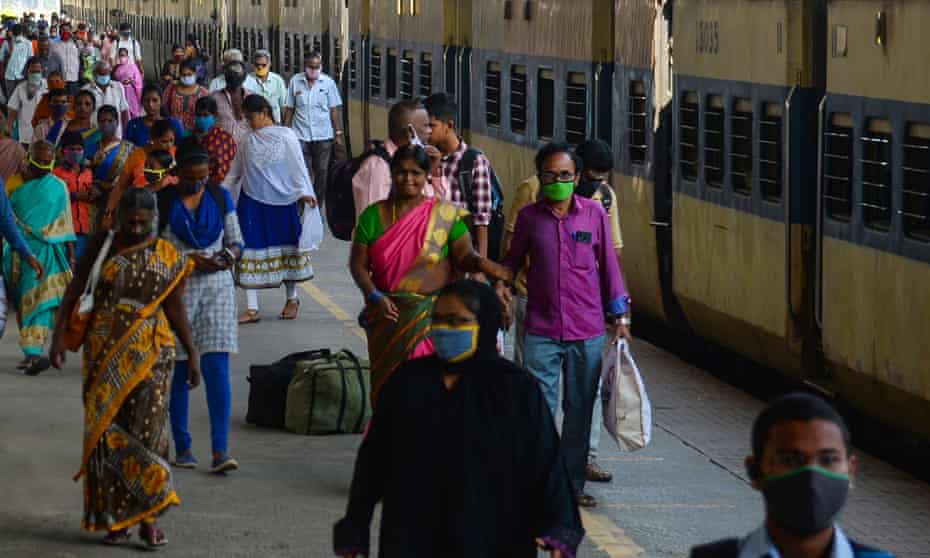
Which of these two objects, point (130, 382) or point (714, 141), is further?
point (714, 141)

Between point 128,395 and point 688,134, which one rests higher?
point 688,134

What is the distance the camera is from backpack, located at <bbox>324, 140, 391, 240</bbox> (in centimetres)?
1029

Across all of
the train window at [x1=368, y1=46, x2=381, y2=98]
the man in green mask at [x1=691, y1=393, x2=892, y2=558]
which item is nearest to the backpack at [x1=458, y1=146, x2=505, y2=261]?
the man in green mask at [x1=691, y1=393, x2=892, y2=558]

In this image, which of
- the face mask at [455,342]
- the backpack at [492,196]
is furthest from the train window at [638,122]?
the face mask at [455,342]

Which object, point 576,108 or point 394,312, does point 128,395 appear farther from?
point 576,108

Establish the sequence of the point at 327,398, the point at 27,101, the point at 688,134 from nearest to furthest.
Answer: the point at 327,398 < the point at 688,134 < the point at 27,101

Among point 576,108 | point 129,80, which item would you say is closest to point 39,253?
point 576,108

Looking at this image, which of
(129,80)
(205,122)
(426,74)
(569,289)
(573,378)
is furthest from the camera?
(129,80)

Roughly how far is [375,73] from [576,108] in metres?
10.8

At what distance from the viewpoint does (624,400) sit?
941 cm

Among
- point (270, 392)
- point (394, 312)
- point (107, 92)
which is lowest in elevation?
point (270, 392)

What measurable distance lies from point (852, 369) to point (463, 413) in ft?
19.9

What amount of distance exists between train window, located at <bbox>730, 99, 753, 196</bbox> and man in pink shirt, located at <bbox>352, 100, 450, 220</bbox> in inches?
138

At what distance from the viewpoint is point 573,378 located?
949 cm
